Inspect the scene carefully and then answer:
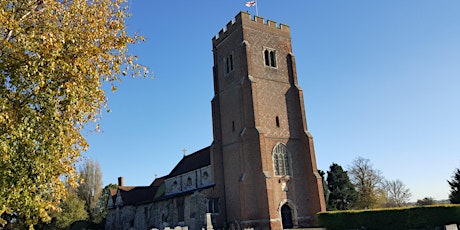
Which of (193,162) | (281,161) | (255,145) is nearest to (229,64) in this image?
(255,145)

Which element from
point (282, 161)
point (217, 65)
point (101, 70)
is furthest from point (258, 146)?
point (101, 70)

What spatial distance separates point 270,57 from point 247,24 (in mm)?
3912

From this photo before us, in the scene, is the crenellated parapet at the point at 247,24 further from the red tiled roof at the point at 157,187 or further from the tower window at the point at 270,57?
the red tiled roof at the point at 157,187

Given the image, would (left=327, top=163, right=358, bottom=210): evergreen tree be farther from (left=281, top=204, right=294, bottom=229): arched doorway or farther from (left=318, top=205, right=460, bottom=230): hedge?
(left=318, top=205, right=460, bottom=230): hedge

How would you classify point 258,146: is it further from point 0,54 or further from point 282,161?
point 0,54

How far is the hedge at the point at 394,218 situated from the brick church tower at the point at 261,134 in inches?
141

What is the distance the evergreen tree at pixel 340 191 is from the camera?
48750 mm

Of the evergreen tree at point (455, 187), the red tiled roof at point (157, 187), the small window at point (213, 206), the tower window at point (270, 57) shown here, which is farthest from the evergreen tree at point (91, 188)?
the evergreen tree at point (455, 187)

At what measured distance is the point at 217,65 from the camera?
123 ft

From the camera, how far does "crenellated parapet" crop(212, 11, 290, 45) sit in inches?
1344

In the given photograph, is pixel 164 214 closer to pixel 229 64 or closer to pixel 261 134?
pixel 261 134

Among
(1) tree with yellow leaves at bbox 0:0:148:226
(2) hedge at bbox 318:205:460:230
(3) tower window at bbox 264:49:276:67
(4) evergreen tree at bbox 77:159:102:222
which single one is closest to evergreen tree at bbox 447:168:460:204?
(2) hedge at bbox 318:205:460:230

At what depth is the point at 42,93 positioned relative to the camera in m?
8.40

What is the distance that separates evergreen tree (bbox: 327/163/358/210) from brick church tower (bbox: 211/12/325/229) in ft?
64.3
